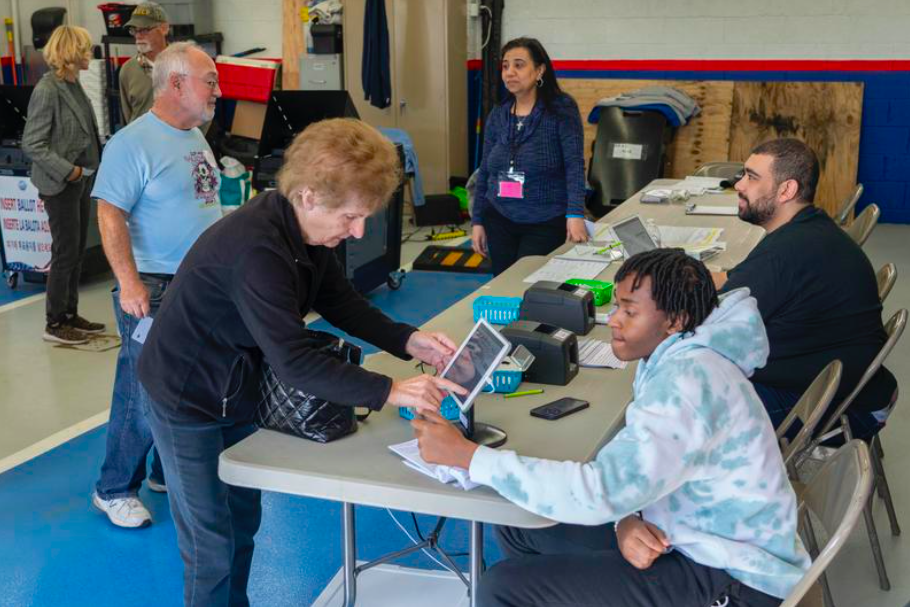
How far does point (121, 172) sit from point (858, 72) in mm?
6664

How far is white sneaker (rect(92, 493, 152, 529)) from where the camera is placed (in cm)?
332

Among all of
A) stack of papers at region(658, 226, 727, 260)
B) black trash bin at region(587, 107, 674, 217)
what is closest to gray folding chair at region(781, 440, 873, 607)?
stack of papers at region(658, 226, 727, 260)

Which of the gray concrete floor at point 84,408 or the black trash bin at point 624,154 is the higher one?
the black trash bin at point 624,154

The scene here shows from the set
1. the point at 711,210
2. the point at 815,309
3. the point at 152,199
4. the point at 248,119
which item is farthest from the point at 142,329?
the point at 248,119

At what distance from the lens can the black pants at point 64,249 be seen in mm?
5266

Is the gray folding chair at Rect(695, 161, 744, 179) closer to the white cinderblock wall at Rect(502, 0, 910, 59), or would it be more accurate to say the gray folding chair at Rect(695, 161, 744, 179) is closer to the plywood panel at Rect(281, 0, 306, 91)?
the white cinderblock wall at Rect(502, 0, 910, 59)

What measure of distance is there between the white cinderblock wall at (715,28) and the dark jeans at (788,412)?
226 inches

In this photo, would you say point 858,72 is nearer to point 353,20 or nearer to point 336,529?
point 353,20

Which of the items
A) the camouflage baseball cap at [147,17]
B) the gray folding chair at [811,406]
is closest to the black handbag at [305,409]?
the gray folding chair at [811,406]

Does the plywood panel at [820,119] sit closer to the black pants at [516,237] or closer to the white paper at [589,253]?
the black pants at [516,237]

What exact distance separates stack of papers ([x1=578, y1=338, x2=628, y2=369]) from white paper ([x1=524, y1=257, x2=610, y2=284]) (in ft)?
2.27

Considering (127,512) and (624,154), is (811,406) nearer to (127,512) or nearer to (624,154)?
(127,512)

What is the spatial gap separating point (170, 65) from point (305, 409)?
142cm

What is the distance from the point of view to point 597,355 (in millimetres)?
2721
